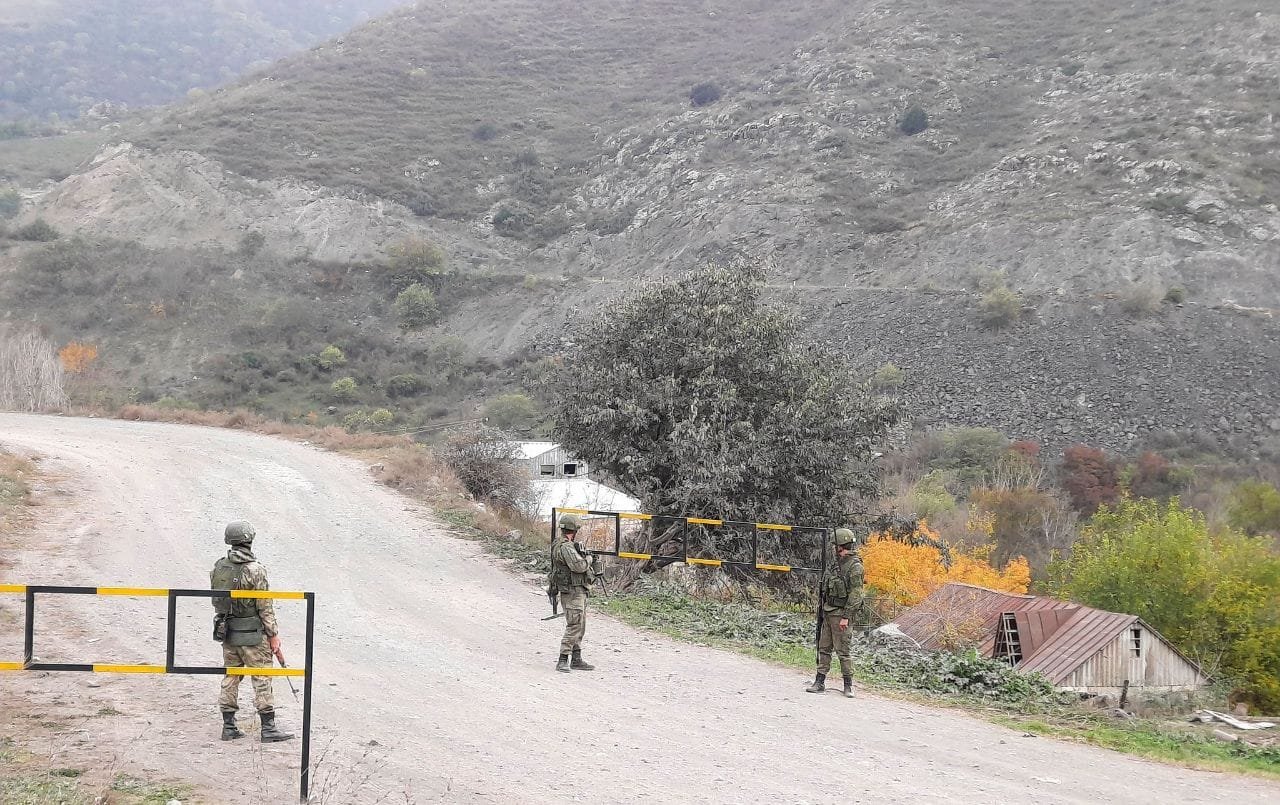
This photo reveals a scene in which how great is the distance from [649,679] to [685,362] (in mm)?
8467

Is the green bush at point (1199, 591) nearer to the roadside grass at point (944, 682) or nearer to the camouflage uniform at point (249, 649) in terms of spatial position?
the roadside grass at point (944, 682)

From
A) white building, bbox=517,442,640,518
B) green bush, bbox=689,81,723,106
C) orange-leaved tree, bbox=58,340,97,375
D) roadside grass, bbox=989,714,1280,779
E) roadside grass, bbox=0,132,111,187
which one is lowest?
roadside grass, bbox=989,714,1280,779

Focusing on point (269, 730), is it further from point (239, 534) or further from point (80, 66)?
point (80, 66)

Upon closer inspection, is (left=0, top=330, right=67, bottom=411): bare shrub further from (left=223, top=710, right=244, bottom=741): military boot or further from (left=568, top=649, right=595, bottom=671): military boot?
(left=223, top=710, right=244, bottom=741): military boot

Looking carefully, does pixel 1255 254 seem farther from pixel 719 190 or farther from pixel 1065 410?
pixel 719 190

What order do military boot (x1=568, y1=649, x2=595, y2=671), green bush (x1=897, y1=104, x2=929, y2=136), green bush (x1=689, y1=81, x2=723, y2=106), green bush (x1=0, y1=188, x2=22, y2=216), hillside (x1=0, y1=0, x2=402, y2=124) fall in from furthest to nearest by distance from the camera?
hillside (x1=0, y1=0, x2=402, y2=124)
green bush (x1=689, y1=81, x2=723, y2=106)
green bush (x1=897, y1=104, x2=929, y2=136)
green bush (x1=0, y1=188, x2=22, y2=216)
military boot (x1=568, y1=649, x2=595, y2=671)

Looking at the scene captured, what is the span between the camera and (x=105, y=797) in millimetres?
6070

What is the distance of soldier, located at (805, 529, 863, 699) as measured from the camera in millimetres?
10516

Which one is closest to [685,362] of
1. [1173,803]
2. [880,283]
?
[1173,803]

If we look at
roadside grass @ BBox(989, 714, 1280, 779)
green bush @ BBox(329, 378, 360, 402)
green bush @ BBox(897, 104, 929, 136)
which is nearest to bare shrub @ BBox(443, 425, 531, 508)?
roadside grass @ BBox(989, 714, 1280, 779)

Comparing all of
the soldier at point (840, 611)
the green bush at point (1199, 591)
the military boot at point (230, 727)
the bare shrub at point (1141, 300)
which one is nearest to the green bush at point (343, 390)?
the green bush at point (1199, 591)

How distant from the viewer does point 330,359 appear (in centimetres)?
5791

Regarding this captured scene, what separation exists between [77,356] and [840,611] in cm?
5480

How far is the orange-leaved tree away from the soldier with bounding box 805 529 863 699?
169 feet
